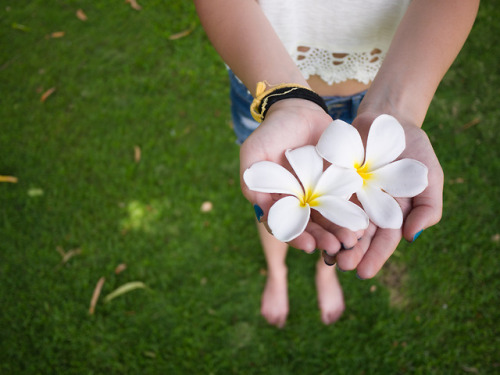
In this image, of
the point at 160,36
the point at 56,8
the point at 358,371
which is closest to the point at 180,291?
the point at 358,371

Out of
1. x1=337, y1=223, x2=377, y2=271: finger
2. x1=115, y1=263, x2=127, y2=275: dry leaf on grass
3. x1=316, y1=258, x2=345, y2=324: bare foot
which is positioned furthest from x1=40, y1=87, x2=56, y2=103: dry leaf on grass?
x1=337, y1=223, x2=377, y2=271: finger

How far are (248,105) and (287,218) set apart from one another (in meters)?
0.61

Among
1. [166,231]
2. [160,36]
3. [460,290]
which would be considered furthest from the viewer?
[160,36]

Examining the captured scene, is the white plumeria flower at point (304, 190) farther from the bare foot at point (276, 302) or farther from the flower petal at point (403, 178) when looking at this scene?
the bare foot at point (276, 302)

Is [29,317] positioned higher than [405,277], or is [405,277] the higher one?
[405,277]

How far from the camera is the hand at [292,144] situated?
2.94 feet

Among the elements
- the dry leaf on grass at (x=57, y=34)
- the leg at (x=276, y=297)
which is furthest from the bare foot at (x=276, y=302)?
the dry leaf on grass at (x=57, y=34)

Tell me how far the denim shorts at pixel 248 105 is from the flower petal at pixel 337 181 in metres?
0.48

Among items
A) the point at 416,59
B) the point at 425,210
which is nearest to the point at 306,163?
the point at 425,210

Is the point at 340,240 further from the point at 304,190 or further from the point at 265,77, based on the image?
the point at 265,77

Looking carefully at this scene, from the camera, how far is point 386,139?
3.30 feet

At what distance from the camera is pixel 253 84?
1140 mm

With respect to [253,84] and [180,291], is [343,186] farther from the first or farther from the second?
[180,291]

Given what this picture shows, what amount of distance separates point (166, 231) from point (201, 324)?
562 mm
